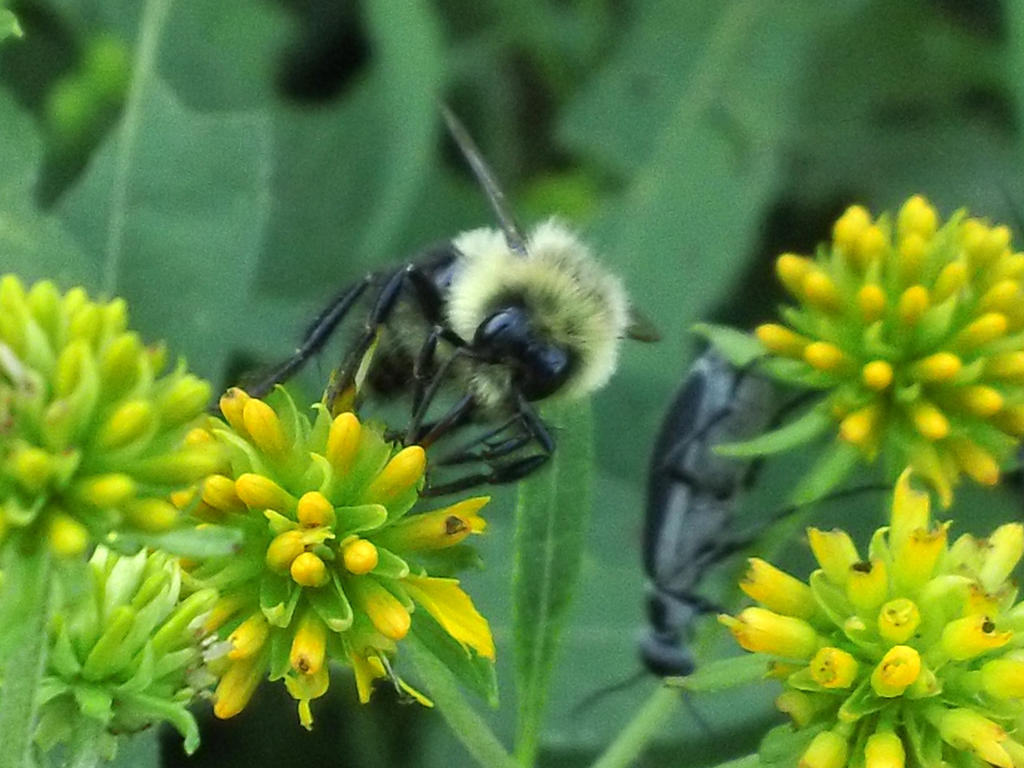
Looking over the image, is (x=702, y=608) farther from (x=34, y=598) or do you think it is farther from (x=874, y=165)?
(x=874, y=165)

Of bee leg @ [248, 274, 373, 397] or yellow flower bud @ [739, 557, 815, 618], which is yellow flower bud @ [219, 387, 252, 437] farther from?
yellow flower bud @ [739, 557, 815, 618]

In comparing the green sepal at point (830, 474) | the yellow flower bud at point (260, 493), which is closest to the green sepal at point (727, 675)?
the green sepal at point (830, 474)

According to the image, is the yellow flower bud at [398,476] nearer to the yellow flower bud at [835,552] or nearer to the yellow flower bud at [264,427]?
the yellow flower bud at [264,427]

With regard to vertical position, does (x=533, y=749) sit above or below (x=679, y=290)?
above

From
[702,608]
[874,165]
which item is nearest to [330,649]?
[702,608]

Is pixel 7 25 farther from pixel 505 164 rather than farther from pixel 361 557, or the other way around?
pixel 505 164

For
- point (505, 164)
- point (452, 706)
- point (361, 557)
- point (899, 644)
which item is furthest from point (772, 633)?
point (505, 164)
